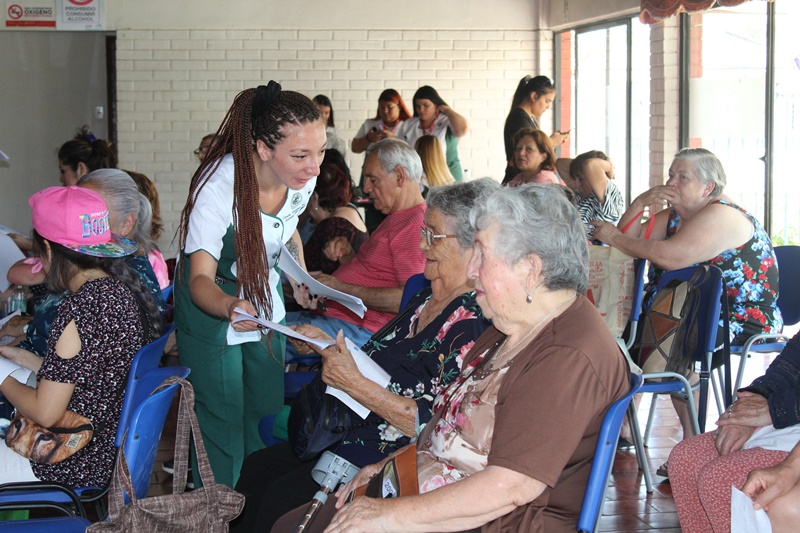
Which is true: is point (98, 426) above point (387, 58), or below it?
below

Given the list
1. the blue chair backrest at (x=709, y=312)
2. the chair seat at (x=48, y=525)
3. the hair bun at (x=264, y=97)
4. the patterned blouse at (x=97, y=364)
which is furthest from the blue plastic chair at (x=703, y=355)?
the chair seat at (x=48, y=525)

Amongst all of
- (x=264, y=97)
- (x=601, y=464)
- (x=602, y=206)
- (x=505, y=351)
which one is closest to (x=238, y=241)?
(x=264, y=97)

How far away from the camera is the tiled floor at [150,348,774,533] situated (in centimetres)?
344

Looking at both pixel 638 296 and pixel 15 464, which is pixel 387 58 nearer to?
pixel 638 296

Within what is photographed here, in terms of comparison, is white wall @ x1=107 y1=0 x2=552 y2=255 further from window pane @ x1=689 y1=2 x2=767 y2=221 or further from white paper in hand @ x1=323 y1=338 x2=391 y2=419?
white paper in hand @ x1=323 y1=338 x2=391 y2=419

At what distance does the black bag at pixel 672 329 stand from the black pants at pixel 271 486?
1.58 metres

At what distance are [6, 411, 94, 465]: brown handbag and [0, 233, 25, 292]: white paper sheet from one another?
205cm

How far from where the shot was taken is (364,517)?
193 centimetres

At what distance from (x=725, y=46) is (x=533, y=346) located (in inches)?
241

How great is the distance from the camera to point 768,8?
6.76 meters

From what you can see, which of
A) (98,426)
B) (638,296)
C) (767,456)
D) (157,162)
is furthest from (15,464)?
(157,162)

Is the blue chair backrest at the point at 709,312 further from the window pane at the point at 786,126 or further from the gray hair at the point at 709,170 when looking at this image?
the window pane at the point at 786,126

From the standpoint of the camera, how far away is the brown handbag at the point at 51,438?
2.45 m

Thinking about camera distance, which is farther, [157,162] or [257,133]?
[157,162]
